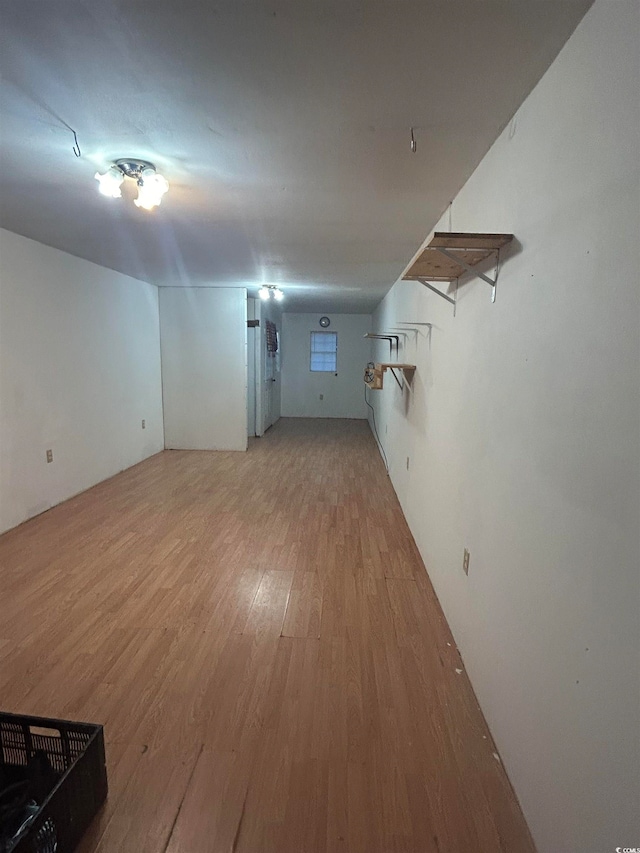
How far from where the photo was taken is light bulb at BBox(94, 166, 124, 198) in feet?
6.15

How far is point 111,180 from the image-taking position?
1.89 m

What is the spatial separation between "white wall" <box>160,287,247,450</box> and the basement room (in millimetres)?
2355

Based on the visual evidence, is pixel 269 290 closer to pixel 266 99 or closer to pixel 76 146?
pixel 76 146

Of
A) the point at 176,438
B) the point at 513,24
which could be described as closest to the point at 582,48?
the point at 513,24

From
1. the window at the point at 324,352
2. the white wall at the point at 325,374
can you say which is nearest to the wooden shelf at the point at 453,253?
the white wall at the point at 325,374

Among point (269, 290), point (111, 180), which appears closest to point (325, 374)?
point (269, 290)

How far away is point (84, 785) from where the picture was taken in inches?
46.6

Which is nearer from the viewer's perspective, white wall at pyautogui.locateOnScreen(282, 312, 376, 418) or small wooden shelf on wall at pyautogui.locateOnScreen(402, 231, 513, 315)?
small wooden shelf on wall at pyautogui.locateOnScreen(402, 231, 513, 315)

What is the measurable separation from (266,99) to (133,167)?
2.62 ft

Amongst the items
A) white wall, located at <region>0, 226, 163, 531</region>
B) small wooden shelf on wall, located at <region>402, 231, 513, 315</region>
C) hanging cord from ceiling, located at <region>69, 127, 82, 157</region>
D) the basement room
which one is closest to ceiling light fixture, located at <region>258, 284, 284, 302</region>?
white wall, located at <region>0, 226, 163, 531</region>

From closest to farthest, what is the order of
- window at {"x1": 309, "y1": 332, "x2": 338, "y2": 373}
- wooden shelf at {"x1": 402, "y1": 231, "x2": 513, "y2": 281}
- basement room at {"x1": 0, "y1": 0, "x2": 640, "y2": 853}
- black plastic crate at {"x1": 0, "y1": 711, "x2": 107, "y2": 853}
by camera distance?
basement room at {"x1": 0, "y1": 0, "x2": 640, "y2": 853}
black plastic crate at {"x1": 0, "y1": 711, "x2": 107, "y2": 853}
wooden shelf at {"x1": 402, "y1": 231, "x2": 513, "y2": 281}
window at {"x1": 309, "y1": 332, "x2": 338, "y2": 373}

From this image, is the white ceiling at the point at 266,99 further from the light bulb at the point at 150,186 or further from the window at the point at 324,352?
the window at the point at 324,352

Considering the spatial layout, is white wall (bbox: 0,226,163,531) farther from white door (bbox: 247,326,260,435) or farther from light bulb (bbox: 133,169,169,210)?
Result: light bulb (bbox: 133,169,169,210)

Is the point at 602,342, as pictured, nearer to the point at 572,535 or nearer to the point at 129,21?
the point at 572,535
